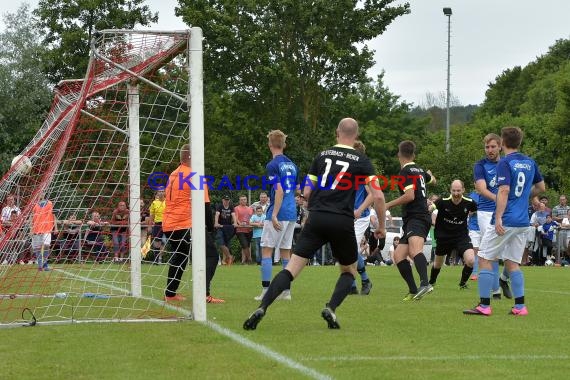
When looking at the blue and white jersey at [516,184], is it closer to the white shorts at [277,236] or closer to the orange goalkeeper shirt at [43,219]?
the white shorts at [277,236]

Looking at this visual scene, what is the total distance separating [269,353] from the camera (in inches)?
277

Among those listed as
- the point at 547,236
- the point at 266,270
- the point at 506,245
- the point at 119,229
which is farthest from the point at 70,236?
the point at 547,236

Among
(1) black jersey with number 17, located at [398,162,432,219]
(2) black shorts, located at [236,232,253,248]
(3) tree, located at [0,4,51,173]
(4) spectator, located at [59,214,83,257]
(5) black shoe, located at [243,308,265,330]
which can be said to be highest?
(3) tree, located at [0,4,51,173]

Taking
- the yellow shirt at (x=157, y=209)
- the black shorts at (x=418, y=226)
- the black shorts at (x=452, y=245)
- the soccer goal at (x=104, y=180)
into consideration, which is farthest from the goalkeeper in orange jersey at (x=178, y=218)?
the yellow shirt at (x=157, y=209)

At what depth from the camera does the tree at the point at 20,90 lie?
1804 inches

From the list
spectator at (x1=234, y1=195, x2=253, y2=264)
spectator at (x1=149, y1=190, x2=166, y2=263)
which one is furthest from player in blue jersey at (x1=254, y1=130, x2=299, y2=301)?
spectator at (x1=234, y1=195, x2=253, y2=264)

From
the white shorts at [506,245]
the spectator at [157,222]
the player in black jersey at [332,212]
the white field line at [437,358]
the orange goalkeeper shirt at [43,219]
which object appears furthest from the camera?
the spectator at [157,222]

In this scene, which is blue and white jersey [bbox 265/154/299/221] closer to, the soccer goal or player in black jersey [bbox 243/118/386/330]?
the soccer goal

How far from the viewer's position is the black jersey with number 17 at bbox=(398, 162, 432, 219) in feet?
39.9

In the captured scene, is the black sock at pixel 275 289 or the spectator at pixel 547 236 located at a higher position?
the black sock at pixel 275 289

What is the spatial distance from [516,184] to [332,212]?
102 inches

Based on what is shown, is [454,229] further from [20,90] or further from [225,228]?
[20,90]

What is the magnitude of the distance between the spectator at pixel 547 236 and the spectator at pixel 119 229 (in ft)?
54.4

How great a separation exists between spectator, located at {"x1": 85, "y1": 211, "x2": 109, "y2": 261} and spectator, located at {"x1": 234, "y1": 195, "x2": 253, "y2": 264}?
495 inches
